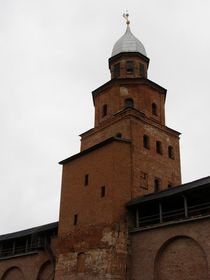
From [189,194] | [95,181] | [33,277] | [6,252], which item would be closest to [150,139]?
[95,181]

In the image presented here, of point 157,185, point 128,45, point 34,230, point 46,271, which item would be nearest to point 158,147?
point 157,185

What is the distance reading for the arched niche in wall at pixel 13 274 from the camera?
34409 mm

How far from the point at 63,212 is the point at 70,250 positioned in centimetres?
315

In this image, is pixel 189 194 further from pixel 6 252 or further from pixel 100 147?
pixel 6 252

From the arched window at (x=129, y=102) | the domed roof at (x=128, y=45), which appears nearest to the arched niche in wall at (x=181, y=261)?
the arched window at (x=129, y=102)

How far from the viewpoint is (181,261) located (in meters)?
23.1

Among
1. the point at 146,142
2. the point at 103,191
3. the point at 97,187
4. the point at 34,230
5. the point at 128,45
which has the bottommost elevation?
the point at 34,230

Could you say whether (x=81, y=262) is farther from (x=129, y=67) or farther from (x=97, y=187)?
(x=129, y=67)

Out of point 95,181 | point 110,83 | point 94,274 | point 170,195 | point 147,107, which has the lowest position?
point 94,274

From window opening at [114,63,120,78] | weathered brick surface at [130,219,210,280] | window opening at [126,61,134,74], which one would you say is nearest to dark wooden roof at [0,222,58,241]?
weathered brick surface at [130,219,210,280]

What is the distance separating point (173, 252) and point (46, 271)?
1261 centimetres

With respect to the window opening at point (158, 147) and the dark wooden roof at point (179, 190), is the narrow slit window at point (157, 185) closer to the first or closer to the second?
the window opening at point (158, 147)

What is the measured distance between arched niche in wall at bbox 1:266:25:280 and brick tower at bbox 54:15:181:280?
7.77 m

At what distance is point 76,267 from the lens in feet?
87.7
